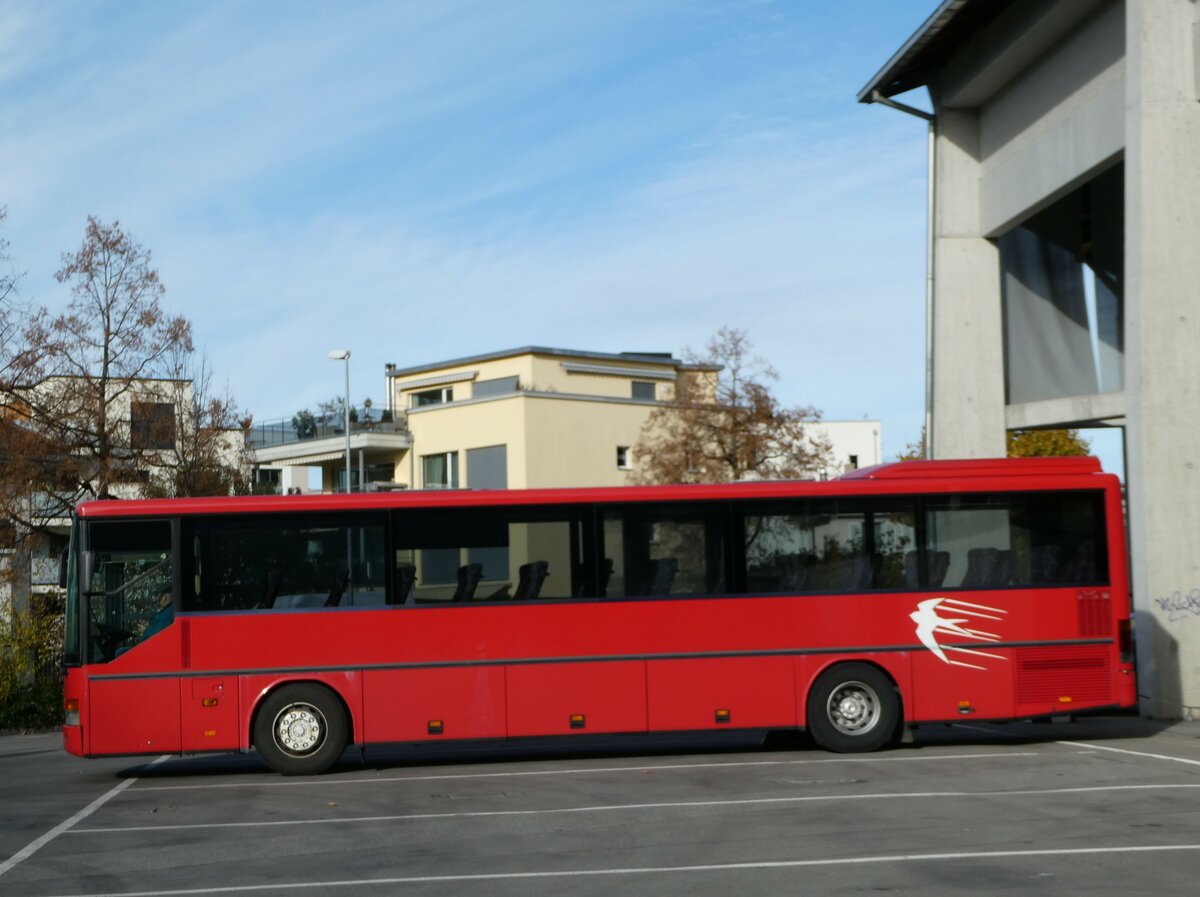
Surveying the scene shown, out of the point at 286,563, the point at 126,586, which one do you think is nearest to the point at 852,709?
the point at 286,563

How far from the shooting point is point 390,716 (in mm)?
15430

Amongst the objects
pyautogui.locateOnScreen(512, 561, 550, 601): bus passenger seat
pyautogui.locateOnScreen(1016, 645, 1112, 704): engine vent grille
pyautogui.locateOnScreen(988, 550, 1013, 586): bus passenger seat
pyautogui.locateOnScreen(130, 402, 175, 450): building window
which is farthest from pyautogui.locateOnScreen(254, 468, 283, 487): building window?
pyautogui.locateOnScreen(1016, 645, 1112, 704): engine vent grille

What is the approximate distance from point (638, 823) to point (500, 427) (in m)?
40.1

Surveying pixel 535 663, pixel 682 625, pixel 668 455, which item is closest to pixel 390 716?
pixel 535 663

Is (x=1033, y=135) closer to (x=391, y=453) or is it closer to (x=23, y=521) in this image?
(x=23, y=521)

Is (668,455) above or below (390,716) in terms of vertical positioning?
above

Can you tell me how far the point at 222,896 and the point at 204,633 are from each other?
22.6 feet

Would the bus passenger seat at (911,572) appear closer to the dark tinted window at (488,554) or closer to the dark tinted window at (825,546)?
the dark tinted window at (825,546)

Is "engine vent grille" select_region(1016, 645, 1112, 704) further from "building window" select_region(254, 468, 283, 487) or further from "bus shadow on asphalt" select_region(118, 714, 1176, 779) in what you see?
"building window" select_region(254, 468, 283, 487)

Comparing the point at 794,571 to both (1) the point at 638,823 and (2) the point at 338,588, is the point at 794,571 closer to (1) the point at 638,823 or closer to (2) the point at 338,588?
(2) the point at 338,588

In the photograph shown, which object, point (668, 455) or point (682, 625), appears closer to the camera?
point (682, 625)

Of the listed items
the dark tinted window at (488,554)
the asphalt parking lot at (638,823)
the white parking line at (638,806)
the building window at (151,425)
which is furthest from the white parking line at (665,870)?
the building window at (151,425)

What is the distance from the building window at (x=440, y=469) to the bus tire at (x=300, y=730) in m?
37.2

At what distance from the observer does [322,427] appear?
184 ft
